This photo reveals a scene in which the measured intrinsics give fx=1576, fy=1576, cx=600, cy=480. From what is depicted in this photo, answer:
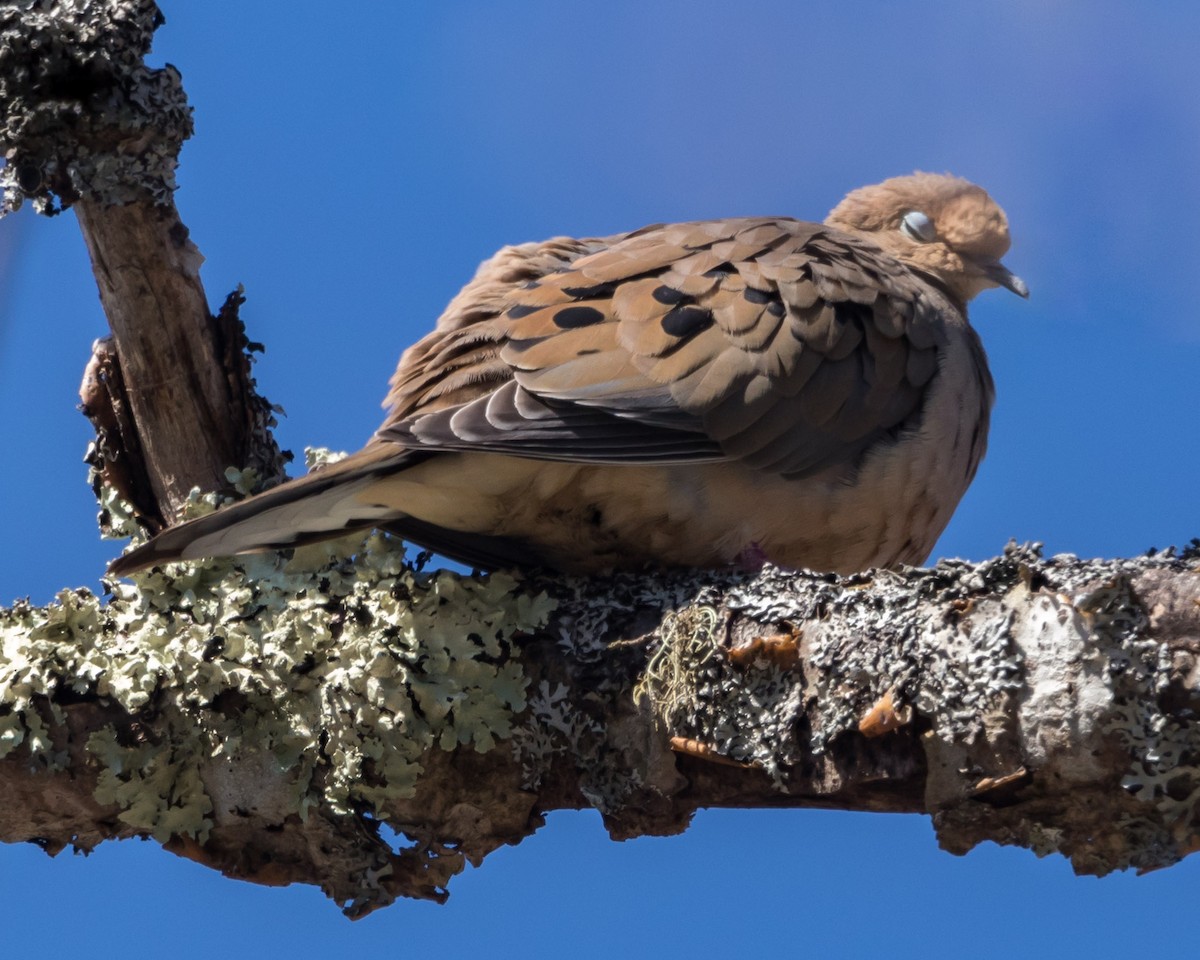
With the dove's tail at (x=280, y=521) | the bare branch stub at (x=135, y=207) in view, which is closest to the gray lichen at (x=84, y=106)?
the bare branch stub at (x=135, y=207)

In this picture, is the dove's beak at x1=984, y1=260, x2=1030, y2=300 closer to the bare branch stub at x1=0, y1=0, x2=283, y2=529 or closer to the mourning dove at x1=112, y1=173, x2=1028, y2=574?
the mourning dove at x1=112, y1=173, x2=1028, y2=574

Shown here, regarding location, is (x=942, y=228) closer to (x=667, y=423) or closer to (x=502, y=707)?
(x=667, y=423)

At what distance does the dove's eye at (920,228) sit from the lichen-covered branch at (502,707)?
1.96 m

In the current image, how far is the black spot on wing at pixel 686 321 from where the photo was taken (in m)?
3.44

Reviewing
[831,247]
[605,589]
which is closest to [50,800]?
[605,589]

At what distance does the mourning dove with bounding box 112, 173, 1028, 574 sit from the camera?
3.24m

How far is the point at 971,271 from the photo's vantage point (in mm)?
4723

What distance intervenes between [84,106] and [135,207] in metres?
0.22

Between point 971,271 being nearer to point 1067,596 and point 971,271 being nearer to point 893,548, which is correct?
point 893,548

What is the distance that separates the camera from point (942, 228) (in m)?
4.80

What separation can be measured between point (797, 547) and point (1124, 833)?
1384 millimetres

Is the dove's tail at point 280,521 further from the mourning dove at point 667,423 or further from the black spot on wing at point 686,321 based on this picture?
the black spot on wing at point 686,321

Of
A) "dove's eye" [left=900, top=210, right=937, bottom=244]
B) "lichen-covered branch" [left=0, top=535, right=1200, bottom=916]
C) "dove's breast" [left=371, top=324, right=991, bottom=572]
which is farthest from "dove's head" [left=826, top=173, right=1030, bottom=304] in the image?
"lichen-covered branch" [left=0, top=535, right=1200, bottom=916]

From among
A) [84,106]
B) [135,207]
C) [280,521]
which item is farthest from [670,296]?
[84,106]
